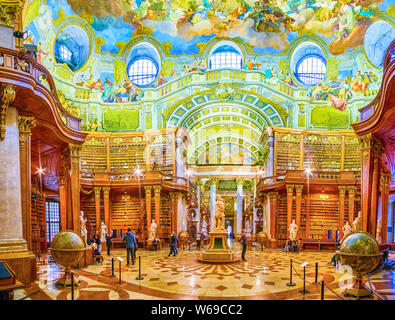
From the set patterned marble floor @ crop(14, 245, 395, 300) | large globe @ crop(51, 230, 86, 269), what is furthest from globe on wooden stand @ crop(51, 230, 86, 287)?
patterned marble floor @ crop(14, 245, 395, 300)

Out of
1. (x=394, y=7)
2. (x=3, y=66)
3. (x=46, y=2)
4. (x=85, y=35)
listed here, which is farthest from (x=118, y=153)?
(x=394, y=7)

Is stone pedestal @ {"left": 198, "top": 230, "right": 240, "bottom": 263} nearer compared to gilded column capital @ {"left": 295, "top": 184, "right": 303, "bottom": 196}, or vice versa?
stone pedestal @ {"left": 198, "top": 230, "right": 240, "bottom": 263}

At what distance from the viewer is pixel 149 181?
19453 millimetres

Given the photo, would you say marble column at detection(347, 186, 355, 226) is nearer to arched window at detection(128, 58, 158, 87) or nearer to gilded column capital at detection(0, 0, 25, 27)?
arched window at detection(128, 58, 158, 87)

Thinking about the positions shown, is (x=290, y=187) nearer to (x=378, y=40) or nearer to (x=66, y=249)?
(x=378, y=40)

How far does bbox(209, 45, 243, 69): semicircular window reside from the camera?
80.0 feet

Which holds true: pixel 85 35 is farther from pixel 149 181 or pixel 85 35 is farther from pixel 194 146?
pixel 194 146

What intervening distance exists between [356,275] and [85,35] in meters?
22.3

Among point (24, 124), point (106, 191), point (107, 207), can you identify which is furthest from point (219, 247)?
point (107, 207)

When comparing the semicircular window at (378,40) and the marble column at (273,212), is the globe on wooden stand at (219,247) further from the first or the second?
the semicircular window at (378,40)

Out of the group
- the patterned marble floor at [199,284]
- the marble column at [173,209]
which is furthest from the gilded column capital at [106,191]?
the patterned marble floor at [199,284]

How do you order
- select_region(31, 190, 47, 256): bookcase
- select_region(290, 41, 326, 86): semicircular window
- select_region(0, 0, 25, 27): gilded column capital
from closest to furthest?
select_region(0, 0, 25, 27): gilded column capital → select_region(31, 190, 47, 256): bookcase → select_region(290, 41, 326, 86): semicircular window

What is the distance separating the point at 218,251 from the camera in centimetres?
1267

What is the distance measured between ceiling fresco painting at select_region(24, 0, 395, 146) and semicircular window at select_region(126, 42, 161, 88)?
0.08 metres
